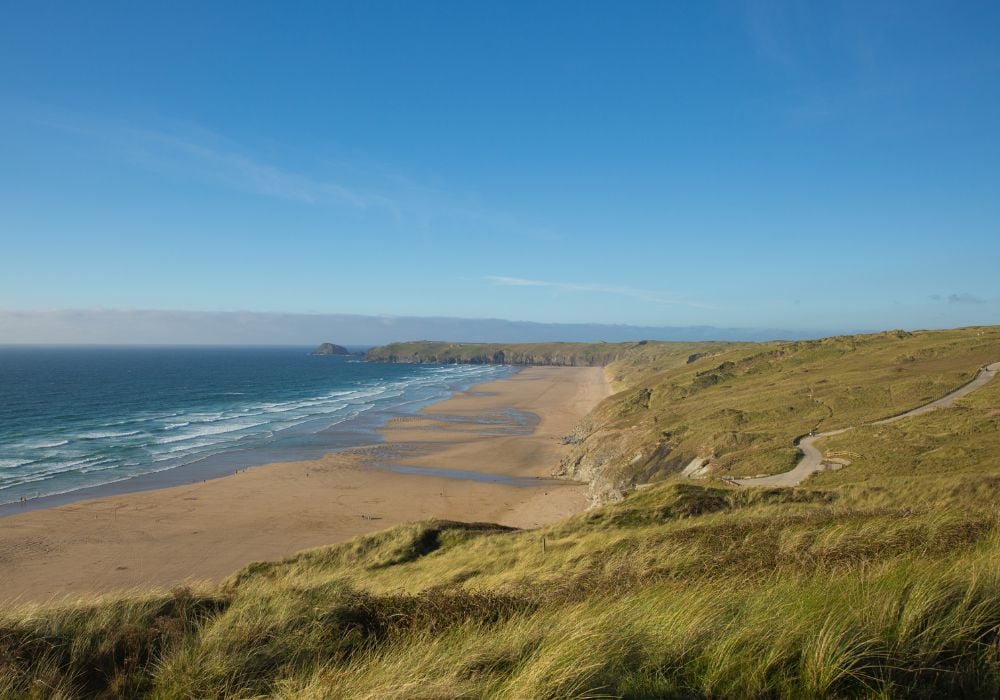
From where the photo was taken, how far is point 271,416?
75.4 m

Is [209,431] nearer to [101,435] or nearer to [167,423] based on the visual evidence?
[167,423]

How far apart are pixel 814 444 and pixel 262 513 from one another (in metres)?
32.4

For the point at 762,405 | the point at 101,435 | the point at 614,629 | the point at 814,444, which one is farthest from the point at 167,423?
the point at 614,629

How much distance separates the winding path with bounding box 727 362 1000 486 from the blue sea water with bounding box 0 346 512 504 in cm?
3879

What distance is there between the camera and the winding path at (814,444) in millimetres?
25719

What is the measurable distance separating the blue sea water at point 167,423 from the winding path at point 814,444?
38786 mm

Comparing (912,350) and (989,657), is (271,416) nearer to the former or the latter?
(912,350)

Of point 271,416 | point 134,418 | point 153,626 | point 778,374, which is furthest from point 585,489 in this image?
point 134,418

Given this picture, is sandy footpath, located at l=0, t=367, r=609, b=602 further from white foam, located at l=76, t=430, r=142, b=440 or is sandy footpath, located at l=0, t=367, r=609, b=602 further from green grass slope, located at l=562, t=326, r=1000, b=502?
white foam, located at l=76, t=430, r=142, b=440

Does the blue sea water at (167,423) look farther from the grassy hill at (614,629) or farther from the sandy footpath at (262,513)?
the grassy hill at (614,629)

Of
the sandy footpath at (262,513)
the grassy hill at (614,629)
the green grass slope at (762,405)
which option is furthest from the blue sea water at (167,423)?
the grassy hill at (614,629)

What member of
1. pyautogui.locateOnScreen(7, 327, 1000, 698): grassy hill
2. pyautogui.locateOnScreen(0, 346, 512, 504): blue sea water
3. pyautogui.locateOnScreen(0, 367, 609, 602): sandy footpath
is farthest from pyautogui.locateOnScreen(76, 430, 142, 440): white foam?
pyautogui.locateOnScreen(7, 327, 1000, 698): grassy hill

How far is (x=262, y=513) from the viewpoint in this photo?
113ft

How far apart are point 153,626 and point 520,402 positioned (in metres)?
86.7
